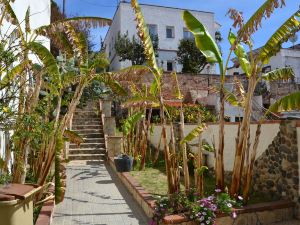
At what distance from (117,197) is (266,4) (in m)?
6.62

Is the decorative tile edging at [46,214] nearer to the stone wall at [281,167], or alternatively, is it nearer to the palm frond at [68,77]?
the palm frond at [68,77]

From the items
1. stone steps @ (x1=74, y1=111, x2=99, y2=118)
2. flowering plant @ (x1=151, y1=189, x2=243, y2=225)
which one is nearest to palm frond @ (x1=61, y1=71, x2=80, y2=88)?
flowering plant @ (x1=151, y1=189, x2=243, y2=225)

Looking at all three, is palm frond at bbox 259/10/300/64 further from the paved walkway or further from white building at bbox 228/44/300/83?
white building at bbox 228/44/300/83

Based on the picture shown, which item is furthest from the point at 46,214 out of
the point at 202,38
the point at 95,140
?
the point at 95,140

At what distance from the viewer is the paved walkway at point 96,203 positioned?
7.98 meters

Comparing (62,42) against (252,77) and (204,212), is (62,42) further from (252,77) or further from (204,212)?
(204,212)

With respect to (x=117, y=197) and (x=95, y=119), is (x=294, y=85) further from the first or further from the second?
(x=117, y=197)

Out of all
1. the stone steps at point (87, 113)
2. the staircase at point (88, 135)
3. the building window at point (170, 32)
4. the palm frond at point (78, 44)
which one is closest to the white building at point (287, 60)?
the building window at point (170, 32)

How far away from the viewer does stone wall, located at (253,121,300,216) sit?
314 inches

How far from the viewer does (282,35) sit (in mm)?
7508

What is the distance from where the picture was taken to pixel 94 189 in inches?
436

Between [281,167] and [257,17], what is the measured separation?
370cm

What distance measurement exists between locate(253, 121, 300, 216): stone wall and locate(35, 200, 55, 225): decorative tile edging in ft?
18.0

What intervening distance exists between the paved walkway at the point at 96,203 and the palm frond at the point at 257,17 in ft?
16.1
